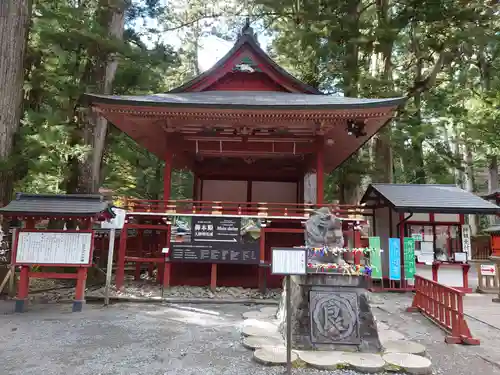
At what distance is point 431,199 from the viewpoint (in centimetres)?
1131

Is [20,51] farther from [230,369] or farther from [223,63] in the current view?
[230,369]

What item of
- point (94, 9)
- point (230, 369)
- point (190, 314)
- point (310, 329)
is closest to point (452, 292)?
point (310, 329)

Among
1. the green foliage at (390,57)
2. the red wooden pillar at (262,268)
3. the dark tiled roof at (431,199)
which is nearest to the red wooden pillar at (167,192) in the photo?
the red wooden pillar at (262,268)

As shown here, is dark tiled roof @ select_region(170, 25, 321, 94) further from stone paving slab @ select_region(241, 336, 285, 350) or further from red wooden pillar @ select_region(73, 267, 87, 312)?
stone paving slab @ select_region(241, 336, 285, 350)

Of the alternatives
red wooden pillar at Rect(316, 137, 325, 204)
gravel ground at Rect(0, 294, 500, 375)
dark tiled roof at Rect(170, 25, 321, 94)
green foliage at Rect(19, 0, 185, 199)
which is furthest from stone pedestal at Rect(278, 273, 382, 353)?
dark tiled roof at Rect(170, 25, 321, 94)

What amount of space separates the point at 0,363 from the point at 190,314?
12.4 ft

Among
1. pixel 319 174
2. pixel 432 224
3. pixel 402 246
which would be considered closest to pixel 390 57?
pixel 432 224

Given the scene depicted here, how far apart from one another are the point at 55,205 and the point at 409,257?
32.2ft

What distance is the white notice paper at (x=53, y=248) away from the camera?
7.70 m

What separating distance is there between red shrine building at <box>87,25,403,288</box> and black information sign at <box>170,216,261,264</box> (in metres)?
0.03

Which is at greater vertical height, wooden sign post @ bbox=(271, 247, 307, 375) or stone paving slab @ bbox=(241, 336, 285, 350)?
wooden sign post @ bbox=(271, 247, 307, 375)

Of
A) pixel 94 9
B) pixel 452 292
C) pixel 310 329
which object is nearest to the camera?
pixel 310 329

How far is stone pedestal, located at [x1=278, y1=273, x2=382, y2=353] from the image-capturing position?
5227 millimetres

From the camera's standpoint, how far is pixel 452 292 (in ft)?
20.4
